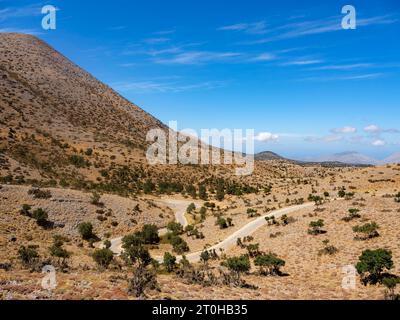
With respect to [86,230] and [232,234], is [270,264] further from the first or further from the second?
[86,230]

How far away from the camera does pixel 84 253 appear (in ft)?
116

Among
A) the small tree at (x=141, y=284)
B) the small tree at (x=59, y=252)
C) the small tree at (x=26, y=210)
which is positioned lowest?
the small tree at (x=59, y=252)

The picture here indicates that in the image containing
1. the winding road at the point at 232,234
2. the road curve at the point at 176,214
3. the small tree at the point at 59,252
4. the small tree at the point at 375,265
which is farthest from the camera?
the road curve at the point at 176,214

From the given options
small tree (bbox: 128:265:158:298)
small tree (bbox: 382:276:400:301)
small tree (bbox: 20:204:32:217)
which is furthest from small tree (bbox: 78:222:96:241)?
small tree (bbox: 382:276:400:301)

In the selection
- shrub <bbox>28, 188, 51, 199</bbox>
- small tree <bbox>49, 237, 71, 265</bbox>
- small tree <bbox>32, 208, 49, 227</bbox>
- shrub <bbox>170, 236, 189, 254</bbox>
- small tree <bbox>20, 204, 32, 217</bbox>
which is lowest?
shrub <bbox>170, 236, 189, 254</bbox>

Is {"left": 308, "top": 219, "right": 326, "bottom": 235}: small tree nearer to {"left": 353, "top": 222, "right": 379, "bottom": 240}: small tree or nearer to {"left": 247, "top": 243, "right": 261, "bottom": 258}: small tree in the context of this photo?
{"left": 353, "top": 222, "right": 379, "bottom": 240}: small tree

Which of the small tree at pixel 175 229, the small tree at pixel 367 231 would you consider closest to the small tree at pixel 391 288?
the small tree at pixel 367 231

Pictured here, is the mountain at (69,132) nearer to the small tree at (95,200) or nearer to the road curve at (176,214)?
the road curve at (176,214)

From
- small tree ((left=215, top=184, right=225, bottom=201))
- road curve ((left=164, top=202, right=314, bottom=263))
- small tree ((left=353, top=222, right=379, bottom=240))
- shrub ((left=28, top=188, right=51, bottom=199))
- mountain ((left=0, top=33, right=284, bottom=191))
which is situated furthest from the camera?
small tree ((left=215, top=184, right=225, bottom=201))

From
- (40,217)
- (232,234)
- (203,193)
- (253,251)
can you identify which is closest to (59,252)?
(40,217)

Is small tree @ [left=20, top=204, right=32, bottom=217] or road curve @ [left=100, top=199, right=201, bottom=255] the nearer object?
small tree @ [left=20, top=204, right=32, bottom=217]

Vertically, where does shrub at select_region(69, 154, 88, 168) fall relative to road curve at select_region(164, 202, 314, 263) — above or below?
above

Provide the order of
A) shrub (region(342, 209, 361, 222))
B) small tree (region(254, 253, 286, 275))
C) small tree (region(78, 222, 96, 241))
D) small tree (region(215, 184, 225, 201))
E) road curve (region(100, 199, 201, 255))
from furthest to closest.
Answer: small tree (region(215, 184, 225, 201)), small tree (region(78, 222, 96, 241)), road curve (region(100, 199, 201, 255)), shrub (region(342, 209, 361, 222)), small tree (region(254, 253, 286, 275))
